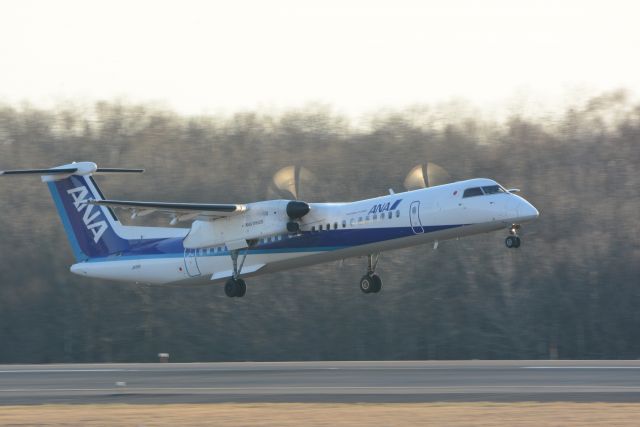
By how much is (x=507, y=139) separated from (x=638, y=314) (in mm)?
11663

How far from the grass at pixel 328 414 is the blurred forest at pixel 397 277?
3018cm

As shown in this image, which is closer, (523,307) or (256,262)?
(256,262)

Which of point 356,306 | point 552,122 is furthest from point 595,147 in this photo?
point 356,306

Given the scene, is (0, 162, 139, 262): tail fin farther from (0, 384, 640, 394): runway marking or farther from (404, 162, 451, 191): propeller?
(0, 384, 640, 394): runway marking

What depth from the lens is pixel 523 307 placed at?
166 ft

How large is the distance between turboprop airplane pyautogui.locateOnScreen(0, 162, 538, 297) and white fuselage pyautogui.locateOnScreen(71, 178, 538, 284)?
1.1 inches

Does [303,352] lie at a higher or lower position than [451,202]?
lower

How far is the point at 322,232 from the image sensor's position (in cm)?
2973

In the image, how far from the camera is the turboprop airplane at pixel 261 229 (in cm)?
2725

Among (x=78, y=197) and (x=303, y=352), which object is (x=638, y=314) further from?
(x=78, y=197)

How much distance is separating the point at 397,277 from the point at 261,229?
2181 centimetres

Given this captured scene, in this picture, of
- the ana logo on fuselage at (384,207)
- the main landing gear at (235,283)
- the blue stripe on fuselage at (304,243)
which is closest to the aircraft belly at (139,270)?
the blue stripe on fuselage at (304,243)

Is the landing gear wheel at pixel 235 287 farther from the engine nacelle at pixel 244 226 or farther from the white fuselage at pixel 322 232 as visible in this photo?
the engine nacelle at pixel 244 226

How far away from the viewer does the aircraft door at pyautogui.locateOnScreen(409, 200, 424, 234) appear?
27.8 metres
